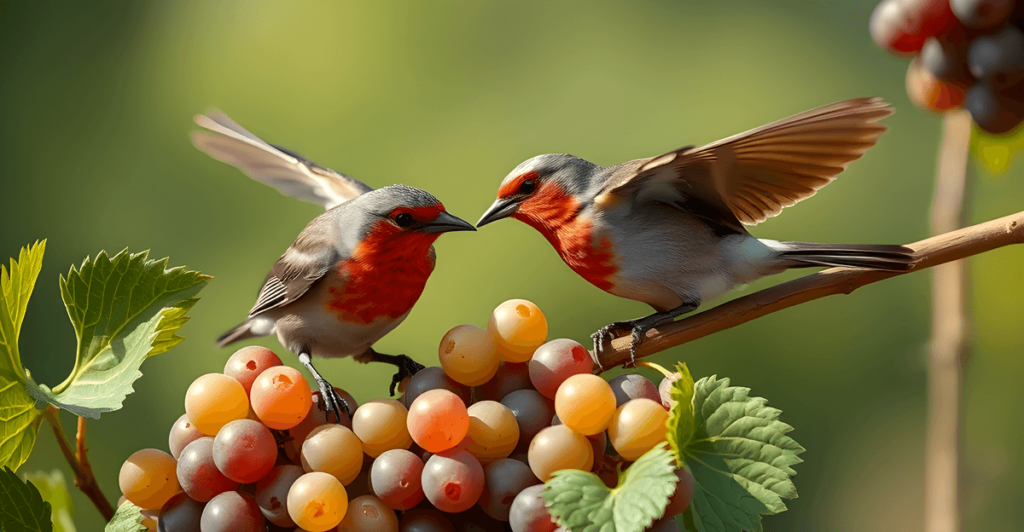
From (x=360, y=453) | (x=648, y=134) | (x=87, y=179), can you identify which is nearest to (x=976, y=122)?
(x=360, y=453)

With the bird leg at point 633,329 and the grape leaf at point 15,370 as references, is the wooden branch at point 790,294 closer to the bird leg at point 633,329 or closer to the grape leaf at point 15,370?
the bird leg at point 633,329

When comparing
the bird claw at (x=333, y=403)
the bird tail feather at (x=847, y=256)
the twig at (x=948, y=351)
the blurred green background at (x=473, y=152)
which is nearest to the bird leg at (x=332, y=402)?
the bird claw at (x=333, y=403)

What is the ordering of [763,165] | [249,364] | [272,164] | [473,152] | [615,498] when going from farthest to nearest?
1. [473,152]
2. [272,164]
3. [763,165]
4. [249,364]
5. [615,498]

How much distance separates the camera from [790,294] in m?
0.62

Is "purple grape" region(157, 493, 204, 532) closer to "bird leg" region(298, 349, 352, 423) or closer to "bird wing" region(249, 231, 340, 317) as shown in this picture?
"bird leg" region(298, 349, 352, 423)

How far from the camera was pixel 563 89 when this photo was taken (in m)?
2.43

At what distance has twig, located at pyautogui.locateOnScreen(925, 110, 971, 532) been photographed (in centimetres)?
75

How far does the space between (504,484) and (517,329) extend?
0.40ft

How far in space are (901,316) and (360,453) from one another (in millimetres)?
2190

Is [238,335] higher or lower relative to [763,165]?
lower

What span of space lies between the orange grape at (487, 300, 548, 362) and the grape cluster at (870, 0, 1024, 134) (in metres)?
0.68

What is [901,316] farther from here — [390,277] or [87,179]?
[87,179]

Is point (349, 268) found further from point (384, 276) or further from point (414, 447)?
point (414, 447)

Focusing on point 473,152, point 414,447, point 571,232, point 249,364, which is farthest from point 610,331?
point 473,152
